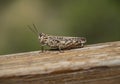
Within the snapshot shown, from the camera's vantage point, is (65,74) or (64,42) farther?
(64,42)

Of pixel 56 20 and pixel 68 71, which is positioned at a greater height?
pixel 56 20

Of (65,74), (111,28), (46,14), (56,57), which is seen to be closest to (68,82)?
(65,74)

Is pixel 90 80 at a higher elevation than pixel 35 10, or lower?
lower

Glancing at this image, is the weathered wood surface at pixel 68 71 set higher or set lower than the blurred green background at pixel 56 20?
lower

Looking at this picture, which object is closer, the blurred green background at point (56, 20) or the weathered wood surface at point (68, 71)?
the weathered wood surface at point (68, 71)

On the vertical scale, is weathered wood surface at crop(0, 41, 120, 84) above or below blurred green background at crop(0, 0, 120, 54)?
below

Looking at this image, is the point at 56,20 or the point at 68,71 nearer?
the point at 68,71

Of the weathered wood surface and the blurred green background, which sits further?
the blurred green background

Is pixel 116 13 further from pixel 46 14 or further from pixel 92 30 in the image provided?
pixel 46 14
